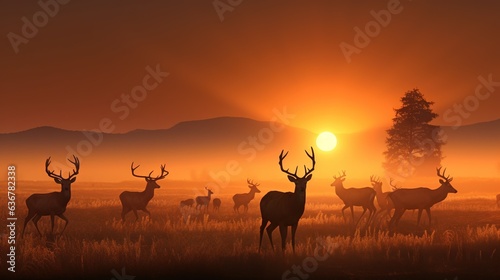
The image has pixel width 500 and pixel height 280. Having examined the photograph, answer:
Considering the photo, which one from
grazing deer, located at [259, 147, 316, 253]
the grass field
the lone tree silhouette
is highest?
the lone tree silhouette

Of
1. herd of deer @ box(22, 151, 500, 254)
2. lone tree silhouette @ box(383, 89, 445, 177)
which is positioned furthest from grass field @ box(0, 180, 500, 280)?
lone tree silhouette @ box(383, 89, 445, 177)

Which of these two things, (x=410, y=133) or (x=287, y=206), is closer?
(x=287, y=206)

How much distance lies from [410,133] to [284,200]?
44678mm

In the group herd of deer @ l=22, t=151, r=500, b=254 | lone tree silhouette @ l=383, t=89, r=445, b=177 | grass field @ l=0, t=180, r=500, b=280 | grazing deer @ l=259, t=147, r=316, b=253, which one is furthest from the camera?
lone tree silhouette @ l=383, t=89, r=445, b=177

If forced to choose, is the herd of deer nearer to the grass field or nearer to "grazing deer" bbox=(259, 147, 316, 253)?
"grazing deer" bbox=(259, 147, 316, 253)

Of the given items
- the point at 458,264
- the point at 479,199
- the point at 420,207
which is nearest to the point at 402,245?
the point at 458,264

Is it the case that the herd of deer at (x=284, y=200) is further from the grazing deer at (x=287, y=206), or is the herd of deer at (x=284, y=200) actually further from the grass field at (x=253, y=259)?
the grass field at (x=253, y=259)

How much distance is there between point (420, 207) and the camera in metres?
A: 27.7

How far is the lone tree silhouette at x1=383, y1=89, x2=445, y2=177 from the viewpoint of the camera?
6022 centimetres

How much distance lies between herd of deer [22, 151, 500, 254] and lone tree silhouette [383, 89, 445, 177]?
69.2 feet

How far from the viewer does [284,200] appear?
1836 cm

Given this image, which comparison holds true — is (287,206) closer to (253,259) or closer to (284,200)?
(284,200)

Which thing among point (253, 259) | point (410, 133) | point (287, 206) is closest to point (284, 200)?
point (287, 206)

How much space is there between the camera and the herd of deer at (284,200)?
18062 millimetres
